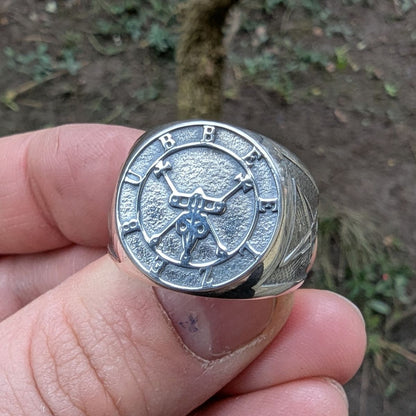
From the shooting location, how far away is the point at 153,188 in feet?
4.50

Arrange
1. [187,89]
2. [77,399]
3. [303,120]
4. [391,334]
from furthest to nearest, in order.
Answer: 1. [303,120]
2. [391,334]
3. [187,89]
4. [77,399]

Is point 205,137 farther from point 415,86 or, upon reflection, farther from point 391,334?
point 415,86

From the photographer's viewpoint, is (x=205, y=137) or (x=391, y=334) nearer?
(x=205, y=137)

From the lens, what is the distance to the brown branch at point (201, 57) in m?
2.32

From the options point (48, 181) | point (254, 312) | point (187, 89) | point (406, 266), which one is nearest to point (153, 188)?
point (254, 312)

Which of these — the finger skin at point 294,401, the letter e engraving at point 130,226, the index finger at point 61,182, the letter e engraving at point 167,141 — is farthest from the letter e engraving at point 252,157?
the finger skin at point 294,401

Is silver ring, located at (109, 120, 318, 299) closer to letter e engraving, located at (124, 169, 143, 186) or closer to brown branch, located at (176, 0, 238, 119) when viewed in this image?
letter e engraving, located at (124, 169, 143, 186)

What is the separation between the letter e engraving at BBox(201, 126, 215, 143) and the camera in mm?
1368

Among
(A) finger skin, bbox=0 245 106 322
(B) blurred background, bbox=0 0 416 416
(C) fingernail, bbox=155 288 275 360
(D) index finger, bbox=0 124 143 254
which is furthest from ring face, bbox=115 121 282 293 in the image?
(B) blurred background, bbox=0 0 416 416

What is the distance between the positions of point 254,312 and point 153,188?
50cm

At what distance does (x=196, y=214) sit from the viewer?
51.4 inches

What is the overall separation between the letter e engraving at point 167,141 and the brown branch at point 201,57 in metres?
1.06

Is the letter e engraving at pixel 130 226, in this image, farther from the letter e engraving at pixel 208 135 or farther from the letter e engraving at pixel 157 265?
the letter e engraving at pixel 208 135

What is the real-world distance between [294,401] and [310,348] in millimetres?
190
